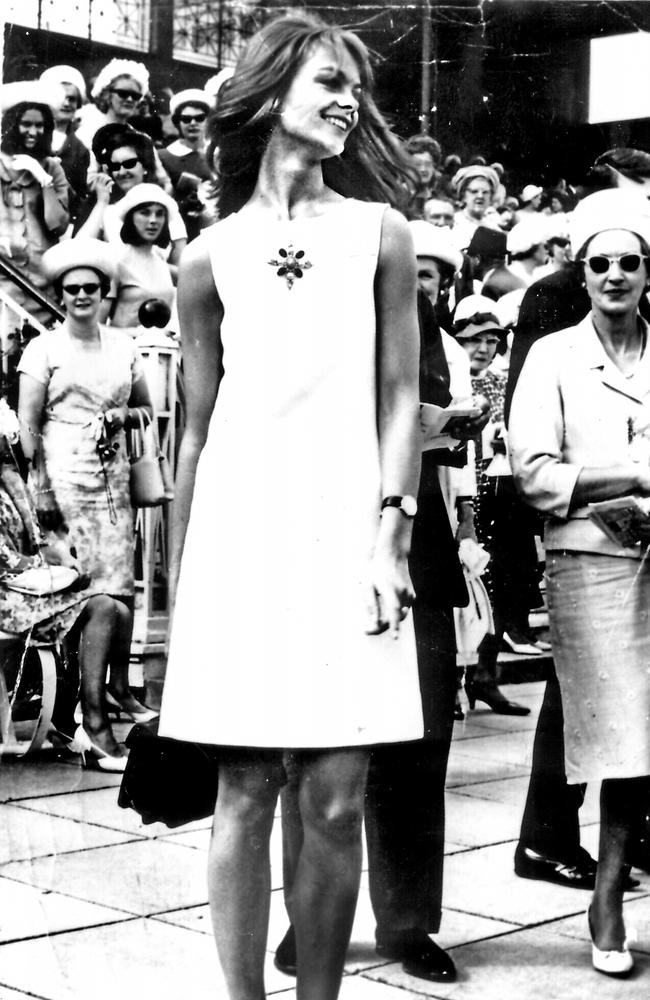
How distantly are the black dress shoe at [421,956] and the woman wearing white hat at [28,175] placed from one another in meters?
1.88

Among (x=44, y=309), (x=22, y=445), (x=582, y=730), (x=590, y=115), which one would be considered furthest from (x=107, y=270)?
(x=582, y=730)

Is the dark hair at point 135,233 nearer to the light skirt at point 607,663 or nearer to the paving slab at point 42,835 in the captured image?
the light skirt at point 607,663

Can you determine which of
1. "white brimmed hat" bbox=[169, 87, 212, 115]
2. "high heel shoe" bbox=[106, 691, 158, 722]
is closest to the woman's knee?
"white brimmed hat" bbox=[169, 87, 212, 115]

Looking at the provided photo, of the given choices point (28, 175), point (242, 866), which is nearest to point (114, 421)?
point (28, 175)

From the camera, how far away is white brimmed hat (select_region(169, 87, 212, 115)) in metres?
3.07

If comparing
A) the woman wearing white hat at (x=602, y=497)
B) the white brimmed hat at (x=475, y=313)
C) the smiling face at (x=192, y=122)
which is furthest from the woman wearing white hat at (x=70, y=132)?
the woman wearing white hat at (x=602, y=497)

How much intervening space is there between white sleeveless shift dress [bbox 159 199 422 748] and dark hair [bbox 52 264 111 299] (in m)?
1.53

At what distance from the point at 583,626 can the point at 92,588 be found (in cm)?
226

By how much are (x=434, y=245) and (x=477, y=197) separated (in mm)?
255

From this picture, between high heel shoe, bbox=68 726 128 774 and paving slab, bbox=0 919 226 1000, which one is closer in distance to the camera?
paving slab, bbox=0 919 226 1000

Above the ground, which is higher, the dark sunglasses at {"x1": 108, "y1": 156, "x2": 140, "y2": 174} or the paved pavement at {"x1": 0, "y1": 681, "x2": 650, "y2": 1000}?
the dark sunglasses at {"x1": 108, "y1": 156, "x2": 140, "y2": 174}

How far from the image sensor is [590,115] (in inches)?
137

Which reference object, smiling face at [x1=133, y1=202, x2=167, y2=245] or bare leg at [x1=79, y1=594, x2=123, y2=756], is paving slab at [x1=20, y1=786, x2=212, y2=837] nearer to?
bare leg at [x1=79, y1=594, x2=123, y2=756]

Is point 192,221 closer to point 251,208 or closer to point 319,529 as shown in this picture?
point 251,208
